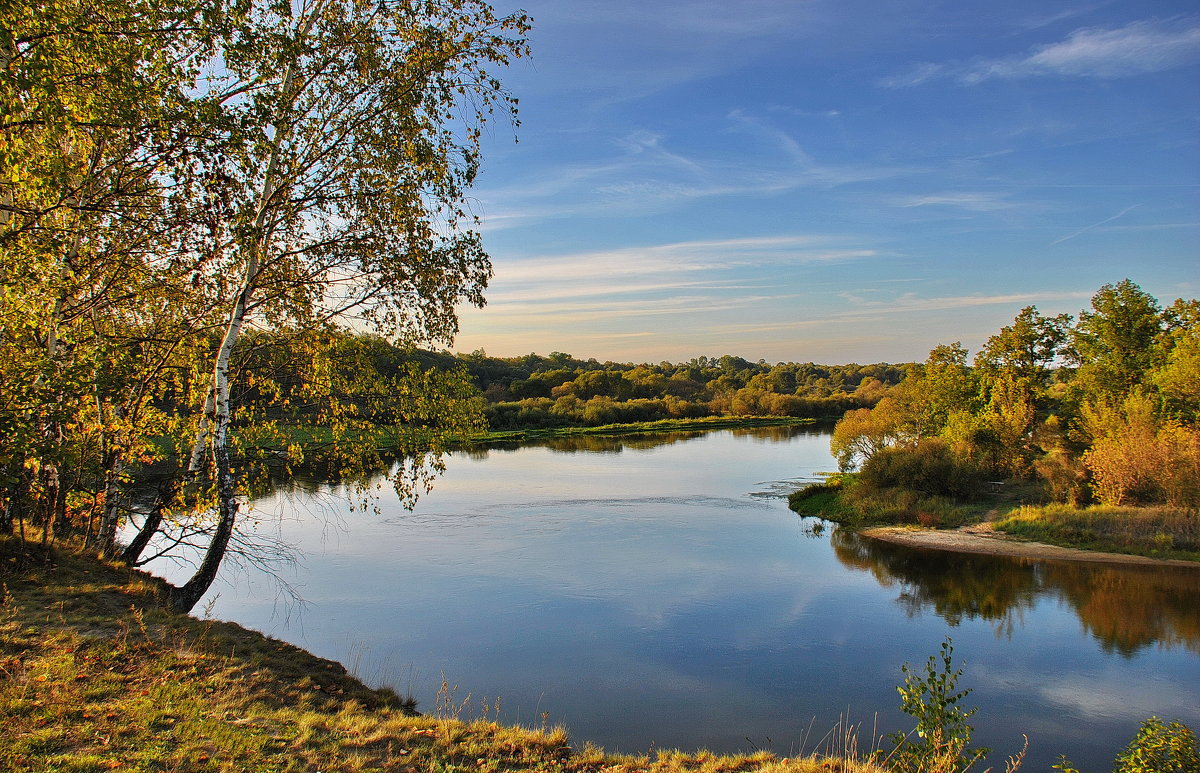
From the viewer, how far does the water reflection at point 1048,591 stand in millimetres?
16625

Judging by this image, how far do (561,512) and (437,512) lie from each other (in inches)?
217

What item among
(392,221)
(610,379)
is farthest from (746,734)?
(610,379)

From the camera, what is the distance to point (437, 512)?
30.0 metres

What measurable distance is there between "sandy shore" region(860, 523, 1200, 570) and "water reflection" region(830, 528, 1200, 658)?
53 centimetres

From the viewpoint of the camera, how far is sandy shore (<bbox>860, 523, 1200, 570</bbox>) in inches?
902

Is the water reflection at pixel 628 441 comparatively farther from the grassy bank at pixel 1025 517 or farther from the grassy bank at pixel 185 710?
the grassy bank at pixel 185 710

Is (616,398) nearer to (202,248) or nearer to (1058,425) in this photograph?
(1058,425)

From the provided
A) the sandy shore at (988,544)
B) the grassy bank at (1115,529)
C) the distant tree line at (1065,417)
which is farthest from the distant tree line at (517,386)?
the grassy bank at (1115,529)

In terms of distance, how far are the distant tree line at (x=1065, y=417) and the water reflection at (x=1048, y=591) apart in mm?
5027

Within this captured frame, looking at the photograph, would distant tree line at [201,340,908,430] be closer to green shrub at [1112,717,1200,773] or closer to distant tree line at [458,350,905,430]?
distant tree line at [458,350,905,430]

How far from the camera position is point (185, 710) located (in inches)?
261

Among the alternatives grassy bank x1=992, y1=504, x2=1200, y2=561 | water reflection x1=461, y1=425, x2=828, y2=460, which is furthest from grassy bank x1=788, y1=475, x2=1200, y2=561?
water reflection x1=461, y1=425, x2=828, y2=460

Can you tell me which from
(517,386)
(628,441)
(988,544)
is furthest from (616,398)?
(988,544)

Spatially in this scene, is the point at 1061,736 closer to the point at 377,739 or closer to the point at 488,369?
the point at 377,739
